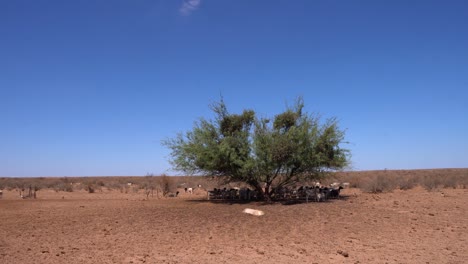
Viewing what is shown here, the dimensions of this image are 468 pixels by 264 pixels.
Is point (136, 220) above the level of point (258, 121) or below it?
below

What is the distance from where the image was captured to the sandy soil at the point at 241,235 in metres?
10.3

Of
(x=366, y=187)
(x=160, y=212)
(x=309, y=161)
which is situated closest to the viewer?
(x=160, y=212)

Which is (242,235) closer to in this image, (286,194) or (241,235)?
(241,235)

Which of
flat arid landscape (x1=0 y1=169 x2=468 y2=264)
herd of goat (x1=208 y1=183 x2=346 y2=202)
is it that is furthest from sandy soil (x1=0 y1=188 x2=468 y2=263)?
herd of goat (x1=208 y1=183 x2=346 y2=202)

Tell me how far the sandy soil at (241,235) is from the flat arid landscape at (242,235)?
0.08ft

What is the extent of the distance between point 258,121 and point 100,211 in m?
9.65

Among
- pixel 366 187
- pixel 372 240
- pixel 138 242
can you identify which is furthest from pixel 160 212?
pixel 366 187

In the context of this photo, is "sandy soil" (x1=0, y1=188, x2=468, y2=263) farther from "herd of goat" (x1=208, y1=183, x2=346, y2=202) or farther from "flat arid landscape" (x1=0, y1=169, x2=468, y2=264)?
"herd of goat" (x1=208, y1=183, x2=346, y2=202)

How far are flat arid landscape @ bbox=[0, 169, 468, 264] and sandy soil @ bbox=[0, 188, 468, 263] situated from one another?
24 mm

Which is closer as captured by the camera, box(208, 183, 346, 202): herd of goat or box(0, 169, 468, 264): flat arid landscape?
box(0, 169, 468, 264): flat arid landscape

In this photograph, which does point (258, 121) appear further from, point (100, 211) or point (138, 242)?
point (138, 242)

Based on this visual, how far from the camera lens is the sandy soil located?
1032 centimetres

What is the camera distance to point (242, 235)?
1307 cm

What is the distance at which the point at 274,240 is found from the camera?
40.2 ft
